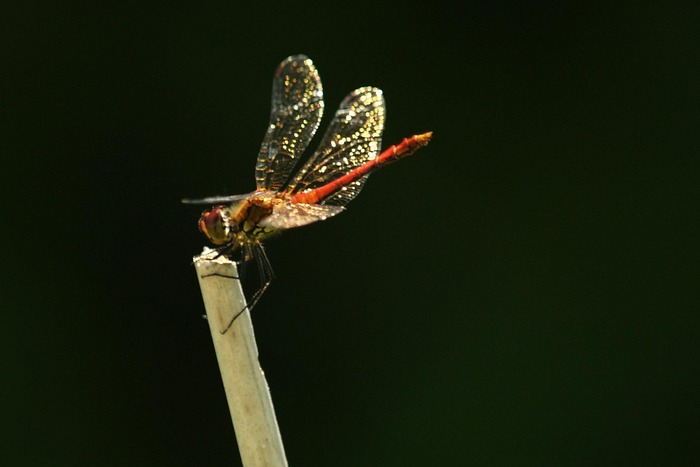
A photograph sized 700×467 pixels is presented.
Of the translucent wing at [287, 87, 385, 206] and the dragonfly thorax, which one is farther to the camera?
the translucent wing at [287, 87, 385, 206]

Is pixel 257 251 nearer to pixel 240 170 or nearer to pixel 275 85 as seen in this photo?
pixel 275 85

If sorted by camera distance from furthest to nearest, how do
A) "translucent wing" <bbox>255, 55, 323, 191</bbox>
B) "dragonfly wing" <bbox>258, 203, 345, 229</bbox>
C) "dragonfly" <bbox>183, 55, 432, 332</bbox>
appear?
"translucent wing" <bbox>255, 55, 323, 191</bbox> → "dragonfly" <bbox>183, 55, 432, 332</bbox> → "dragonfly wing" <bbox>258, 203, 345, 229</bbox>

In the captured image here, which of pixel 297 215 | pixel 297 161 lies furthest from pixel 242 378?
pixel 297 161

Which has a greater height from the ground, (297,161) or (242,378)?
(297,161)

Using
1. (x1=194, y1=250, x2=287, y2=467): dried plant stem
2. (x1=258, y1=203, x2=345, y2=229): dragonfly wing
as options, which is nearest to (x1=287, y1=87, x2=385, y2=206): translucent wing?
(x1=258, y1=203, x2=345, y2=229): dragonfly wing

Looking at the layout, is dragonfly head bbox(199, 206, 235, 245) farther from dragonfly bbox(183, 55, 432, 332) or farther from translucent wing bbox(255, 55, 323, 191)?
translucent wing bbox(255, 55, 323, 191)

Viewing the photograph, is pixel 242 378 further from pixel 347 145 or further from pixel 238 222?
pixel 347 145
